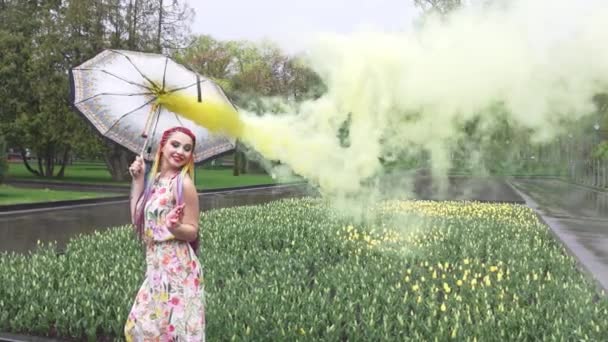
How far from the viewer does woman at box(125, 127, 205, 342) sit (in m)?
3.74

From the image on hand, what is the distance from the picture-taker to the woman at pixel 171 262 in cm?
374

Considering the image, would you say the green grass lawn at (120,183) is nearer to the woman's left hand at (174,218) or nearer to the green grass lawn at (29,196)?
the green grass lawn at (29,196)

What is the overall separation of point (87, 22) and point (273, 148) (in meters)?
25.9

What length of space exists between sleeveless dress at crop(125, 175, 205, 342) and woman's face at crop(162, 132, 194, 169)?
0.11 meters

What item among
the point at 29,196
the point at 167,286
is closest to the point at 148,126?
the point at 167,286

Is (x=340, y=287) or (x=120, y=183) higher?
(x=120, y=183)

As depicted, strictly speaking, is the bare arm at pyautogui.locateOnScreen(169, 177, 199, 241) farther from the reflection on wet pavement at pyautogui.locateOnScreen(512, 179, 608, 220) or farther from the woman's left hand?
the reflection on wet pavement at pyautogui.locateOnScreen(512, 179, 608, 220)

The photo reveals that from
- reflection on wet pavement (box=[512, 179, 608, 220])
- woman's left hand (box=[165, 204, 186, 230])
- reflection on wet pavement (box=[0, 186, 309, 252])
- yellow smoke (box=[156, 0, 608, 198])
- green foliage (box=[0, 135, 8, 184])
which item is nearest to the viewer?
woman's left hand (box=[165, 204, 186, 230])

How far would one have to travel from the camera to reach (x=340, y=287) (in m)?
6.02

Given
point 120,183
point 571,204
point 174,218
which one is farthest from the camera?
point 120,183

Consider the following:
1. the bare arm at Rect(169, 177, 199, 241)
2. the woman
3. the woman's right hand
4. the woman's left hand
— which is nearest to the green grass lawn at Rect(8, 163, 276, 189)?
the woman's right hand

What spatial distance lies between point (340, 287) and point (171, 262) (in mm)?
2642

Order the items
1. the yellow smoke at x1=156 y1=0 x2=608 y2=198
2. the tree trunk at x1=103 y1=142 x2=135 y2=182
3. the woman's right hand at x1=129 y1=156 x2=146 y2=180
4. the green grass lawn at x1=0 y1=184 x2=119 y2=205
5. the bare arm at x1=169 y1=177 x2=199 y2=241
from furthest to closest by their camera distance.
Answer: the tree trunk at x1=103 y1=142 x2=135 y2=182, the green grass lawn at x1=0 y1=184 x2=119 y2=205, the yellow smoke at x1=156 y1=0 x2=608 y2=198, the woman's right hand at x1=129 y1=156 x2=146 y2=180, the bare arm at x1=169 y1=177 x2=199 y2=241

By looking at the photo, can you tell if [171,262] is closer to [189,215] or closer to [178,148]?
[189,215]
